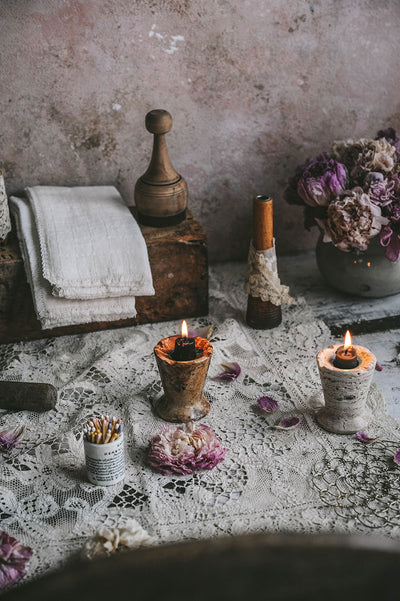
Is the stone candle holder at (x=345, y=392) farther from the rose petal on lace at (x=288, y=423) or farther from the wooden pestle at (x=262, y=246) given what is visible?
the wooden pestle at (x=262, y=246)

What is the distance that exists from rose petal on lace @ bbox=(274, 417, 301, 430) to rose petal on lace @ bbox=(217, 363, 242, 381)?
0.62ft

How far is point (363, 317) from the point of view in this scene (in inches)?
69.9

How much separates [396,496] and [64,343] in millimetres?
893

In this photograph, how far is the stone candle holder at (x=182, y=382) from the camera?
1318 millimetres

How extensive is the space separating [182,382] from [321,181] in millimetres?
685

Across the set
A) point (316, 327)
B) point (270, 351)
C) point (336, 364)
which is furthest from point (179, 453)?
point (316, 327)

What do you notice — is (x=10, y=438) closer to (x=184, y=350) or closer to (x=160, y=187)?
(x=184, y=350)

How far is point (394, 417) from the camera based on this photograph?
4.60ft

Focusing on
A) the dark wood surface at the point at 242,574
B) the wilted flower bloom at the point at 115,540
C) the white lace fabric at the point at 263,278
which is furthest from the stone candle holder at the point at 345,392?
the dark wood surface at the point at 242,574

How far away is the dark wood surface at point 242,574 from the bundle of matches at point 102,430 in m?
0.64

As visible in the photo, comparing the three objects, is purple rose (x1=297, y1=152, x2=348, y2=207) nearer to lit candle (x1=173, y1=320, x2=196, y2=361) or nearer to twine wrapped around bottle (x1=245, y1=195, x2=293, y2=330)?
twine wrapped around bottle (x1=245, y1=195, x2=293, y2=330)

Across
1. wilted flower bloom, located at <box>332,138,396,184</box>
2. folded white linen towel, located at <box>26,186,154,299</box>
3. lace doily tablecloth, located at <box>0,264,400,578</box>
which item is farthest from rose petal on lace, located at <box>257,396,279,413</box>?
wilted flower bloom, located at <box>332,138,396,184</box>

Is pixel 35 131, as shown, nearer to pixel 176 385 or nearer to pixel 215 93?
pixel 215 93

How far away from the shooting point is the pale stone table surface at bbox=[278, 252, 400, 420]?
1.57m
